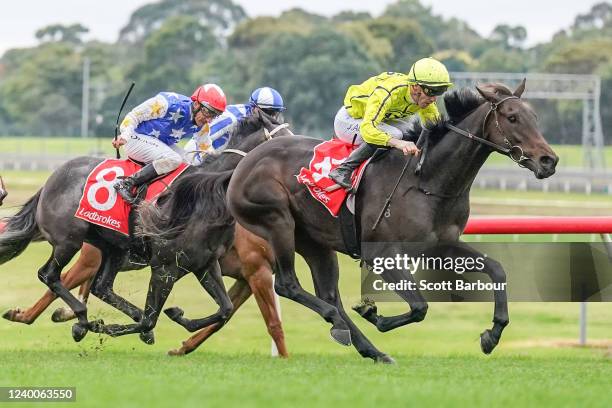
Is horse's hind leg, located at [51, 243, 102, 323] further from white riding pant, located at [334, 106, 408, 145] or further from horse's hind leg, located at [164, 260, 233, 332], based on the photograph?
white riding pant, located at [334, 106, 408, 145]

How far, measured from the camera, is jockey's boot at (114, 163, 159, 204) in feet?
27.3

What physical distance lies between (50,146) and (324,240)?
5336 cm

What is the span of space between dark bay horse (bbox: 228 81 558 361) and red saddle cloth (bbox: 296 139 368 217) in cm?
7

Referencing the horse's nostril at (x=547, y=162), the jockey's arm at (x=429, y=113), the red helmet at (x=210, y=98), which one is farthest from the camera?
the red helmet at (x=210, y=98)

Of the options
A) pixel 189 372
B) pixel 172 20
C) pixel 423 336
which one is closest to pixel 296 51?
pixel 172 20

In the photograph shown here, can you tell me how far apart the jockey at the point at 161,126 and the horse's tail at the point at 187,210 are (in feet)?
0.83

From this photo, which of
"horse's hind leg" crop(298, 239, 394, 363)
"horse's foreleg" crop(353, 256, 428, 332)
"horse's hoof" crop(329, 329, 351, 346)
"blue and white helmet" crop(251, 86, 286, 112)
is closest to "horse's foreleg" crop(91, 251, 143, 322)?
"horse's hind leg" crop(298, 239, 394, 363)

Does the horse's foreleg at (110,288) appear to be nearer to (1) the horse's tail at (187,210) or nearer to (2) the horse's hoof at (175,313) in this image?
(2) the horse's hoof at (175,313)

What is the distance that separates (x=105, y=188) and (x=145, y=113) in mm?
564

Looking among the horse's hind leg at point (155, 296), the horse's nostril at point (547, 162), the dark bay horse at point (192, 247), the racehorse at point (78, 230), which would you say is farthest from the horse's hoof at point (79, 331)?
the horse's nostril at point (547, 162)

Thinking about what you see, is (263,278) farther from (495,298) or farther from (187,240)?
(495,298)

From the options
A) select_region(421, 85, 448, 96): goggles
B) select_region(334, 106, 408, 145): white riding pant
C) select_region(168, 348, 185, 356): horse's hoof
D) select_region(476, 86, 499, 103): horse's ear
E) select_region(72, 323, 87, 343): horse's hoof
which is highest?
→ select_region(476, 86, 499, 103): horse's ear

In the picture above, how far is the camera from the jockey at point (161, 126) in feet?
27.1

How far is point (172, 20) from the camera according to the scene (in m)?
78.1
